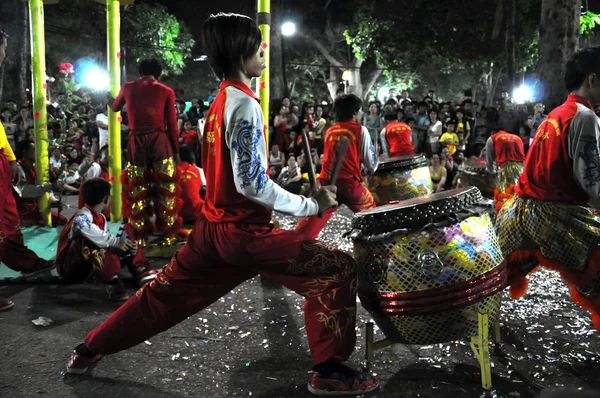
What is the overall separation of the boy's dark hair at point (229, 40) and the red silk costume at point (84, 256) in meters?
2.40

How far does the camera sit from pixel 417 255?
2830mm

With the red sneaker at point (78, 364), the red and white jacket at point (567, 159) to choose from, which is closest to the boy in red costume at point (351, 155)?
the red and white jacket at point (567, 159)

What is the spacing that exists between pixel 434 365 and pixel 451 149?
10175mm

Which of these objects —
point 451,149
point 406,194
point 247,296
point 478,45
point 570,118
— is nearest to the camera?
point 570,118

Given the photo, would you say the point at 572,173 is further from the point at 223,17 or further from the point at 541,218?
the point at 223,17

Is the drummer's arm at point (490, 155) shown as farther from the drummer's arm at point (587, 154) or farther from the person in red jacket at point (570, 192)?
the drummer's arm at point (587, 154)

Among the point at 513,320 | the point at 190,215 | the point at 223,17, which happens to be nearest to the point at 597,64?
the point at 513,320

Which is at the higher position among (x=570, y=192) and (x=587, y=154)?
(x=587, y=154)

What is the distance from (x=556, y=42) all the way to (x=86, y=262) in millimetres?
11075

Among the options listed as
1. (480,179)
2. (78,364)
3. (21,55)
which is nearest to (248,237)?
(78,364)

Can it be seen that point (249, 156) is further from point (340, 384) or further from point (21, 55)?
point (21, 55)

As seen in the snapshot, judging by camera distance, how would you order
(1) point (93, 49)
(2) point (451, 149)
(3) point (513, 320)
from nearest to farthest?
(3) point (513, 320) < (2) point (451, 149) < (1) point (93, 49)

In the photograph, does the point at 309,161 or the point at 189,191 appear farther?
the point at 189,191

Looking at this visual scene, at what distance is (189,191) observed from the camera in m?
7.32
